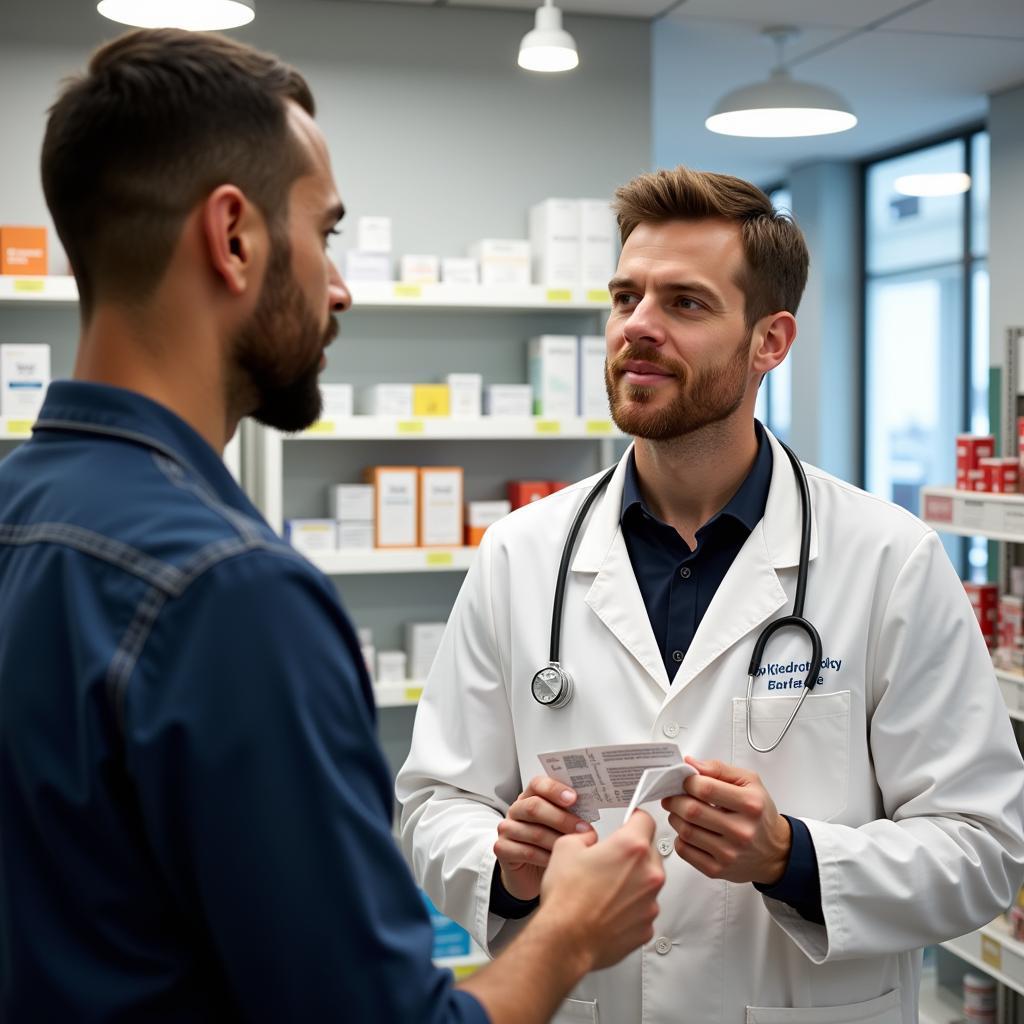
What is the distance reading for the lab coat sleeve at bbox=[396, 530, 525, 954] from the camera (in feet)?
5.67

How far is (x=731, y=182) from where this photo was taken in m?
1.90

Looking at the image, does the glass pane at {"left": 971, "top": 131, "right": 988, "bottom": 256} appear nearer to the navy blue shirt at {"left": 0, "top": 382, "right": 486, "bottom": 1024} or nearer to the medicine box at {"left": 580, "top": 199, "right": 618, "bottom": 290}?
the medicine box at {"left": 580, "top": 199, "right": 618, "bottom": 290}

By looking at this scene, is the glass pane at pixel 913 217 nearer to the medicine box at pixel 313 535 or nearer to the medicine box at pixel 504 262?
the medicine box at pixel 504 262

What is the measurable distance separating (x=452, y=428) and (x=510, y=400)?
248mm

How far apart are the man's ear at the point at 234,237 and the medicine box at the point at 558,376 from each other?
3160 millimetres

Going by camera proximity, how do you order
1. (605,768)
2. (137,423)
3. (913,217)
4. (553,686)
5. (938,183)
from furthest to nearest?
1. (913,217)
2. (938,183)
3. (553,686)
4. (605,768)
5. (137,423)

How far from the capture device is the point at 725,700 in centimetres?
170

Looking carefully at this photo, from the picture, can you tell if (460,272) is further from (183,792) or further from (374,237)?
(183,792)

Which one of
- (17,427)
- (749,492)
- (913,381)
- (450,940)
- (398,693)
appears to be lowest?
(450,940)

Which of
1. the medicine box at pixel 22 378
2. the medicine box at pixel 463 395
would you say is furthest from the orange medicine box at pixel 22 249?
the medicine box at pixel 463 395

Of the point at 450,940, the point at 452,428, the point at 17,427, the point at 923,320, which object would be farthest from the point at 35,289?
the point at 923,320

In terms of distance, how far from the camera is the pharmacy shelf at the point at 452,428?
12.8 ft

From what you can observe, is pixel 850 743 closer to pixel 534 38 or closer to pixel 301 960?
pixel 301 960

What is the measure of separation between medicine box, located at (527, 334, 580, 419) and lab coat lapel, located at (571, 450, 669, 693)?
2248 millimetres
